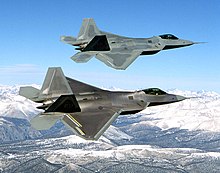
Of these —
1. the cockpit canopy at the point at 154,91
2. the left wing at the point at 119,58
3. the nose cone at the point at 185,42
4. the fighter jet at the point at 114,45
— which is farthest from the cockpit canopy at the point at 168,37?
the cockpit canopy at the point at 154,91

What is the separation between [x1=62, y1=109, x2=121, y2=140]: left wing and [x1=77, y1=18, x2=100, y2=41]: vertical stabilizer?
3018cm

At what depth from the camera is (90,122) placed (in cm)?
3272

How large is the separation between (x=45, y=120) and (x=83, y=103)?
22.8ft

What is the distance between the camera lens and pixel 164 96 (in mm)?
41125

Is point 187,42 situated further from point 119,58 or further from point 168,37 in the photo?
point 119,58

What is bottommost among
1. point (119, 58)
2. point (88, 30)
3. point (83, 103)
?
point (83, 103)

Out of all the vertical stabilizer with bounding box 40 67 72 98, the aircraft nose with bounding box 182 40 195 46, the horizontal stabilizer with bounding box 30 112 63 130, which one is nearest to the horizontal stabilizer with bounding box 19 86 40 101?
the vertical stabilizer with bounding box 40 67 72 98

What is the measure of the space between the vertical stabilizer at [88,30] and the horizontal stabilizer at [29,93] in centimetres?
2630

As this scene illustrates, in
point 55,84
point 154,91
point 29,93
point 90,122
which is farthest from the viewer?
point 154,91

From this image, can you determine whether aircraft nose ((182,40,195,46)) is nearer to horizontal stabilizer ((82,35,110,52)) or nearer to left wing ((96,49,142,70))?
left wing ((96,49,142,70))

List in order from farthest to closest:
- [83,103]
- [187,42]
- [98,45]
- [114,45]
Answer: [187,42]
[114,45]
[98,45]
[83,103]

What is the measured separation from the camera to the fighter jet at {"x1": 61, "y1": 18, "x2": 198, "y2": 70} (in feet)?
162

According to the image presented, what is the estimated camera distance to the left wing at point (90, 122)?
98.9ft

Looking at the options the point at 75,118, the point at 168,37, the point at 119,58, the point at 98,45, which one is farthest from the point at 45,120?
the point at 168,37
